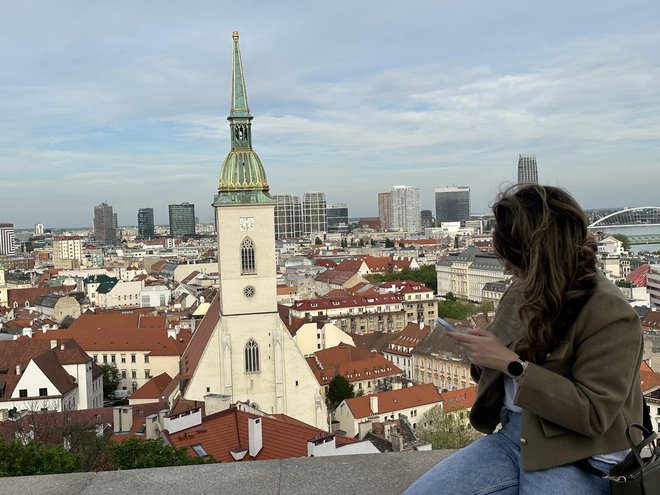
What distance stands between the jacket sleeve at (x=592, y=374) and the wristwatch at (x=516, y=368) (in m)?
0.04

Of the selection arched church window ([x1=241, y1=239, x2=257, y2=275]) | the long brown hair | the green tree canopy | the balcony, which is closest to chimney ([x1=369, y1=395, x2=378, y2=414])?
arched church window ([x1=241, y1=239, x2=257, y2=275])

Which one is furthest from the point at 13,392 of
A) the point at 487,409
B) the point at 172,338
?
the point at 487,409

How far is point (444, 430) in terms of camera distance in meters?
26.5

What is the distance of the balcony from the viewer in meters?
4.29

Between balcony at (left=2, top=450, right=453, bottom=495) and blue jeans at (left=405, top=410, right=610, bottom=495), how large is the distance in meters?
1.17

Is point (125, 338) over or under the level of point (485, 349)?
under

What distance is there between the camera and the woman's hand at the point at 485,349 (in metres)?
2.86

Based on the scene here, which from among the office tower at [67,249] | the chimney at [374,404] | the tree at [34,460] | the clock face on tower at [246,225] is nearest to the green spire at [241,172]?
the clock face on tower at [246,225]

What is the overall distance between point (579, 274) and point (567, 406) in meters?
0.52

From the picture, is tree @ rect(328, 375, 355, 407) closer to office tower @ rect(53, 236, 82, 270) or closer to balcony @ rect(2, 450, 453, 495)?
balcony @ rect(2, 450, 453, 495)

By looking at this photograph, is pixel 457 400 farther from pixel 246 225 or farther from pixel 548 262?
pixel 548 262

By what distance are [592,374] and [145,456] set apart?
9.00 meters

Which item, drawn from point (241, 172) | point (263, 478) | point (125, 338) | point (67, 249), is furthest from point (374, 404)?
point (67, 249)

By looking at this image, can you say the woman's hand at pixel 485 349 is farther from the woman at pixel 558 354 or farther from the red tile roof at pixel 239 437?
the red tile roof at pixel 239 437
